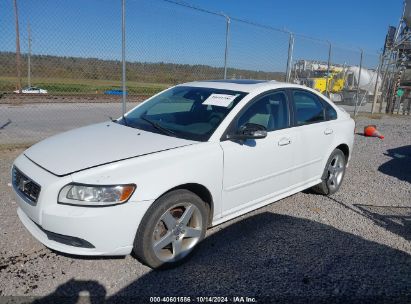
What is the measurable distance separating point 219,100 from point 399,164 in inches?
208

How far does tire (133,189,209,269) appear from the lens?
277cm

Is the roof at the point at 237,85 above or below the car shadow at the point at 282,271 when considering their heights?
above

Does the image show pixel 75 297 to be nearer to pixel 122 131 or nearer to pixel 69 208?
pixel 69 208

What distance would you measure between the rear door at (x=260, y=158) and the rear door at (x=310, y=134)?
0.17 meters

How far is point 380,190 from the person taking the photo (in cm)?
550

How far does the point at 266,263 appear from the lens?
321 centimetres

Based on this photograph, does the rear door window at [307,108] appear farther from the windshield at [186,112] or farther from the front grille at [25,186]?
the front grille at [25,186]

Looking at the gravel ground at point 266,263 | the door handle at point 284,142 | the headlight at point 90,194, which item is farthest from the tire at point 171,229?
the door handle at point 284,142

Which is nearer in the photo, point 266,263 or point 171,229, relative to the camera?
point 171,229

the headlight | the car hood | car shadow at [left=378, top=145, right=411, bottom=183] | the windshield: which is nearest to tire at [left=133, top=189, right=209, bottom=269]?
the headlight

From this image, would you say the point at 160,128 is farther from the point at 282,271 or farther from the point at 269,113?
the point at 282,271

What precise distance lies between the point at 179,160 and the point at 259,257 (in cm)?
124

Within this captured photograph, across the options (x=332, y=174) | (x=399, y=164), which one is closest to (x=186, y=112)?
(x=332, y=174)

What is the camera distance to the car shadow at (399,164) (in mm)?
6426
